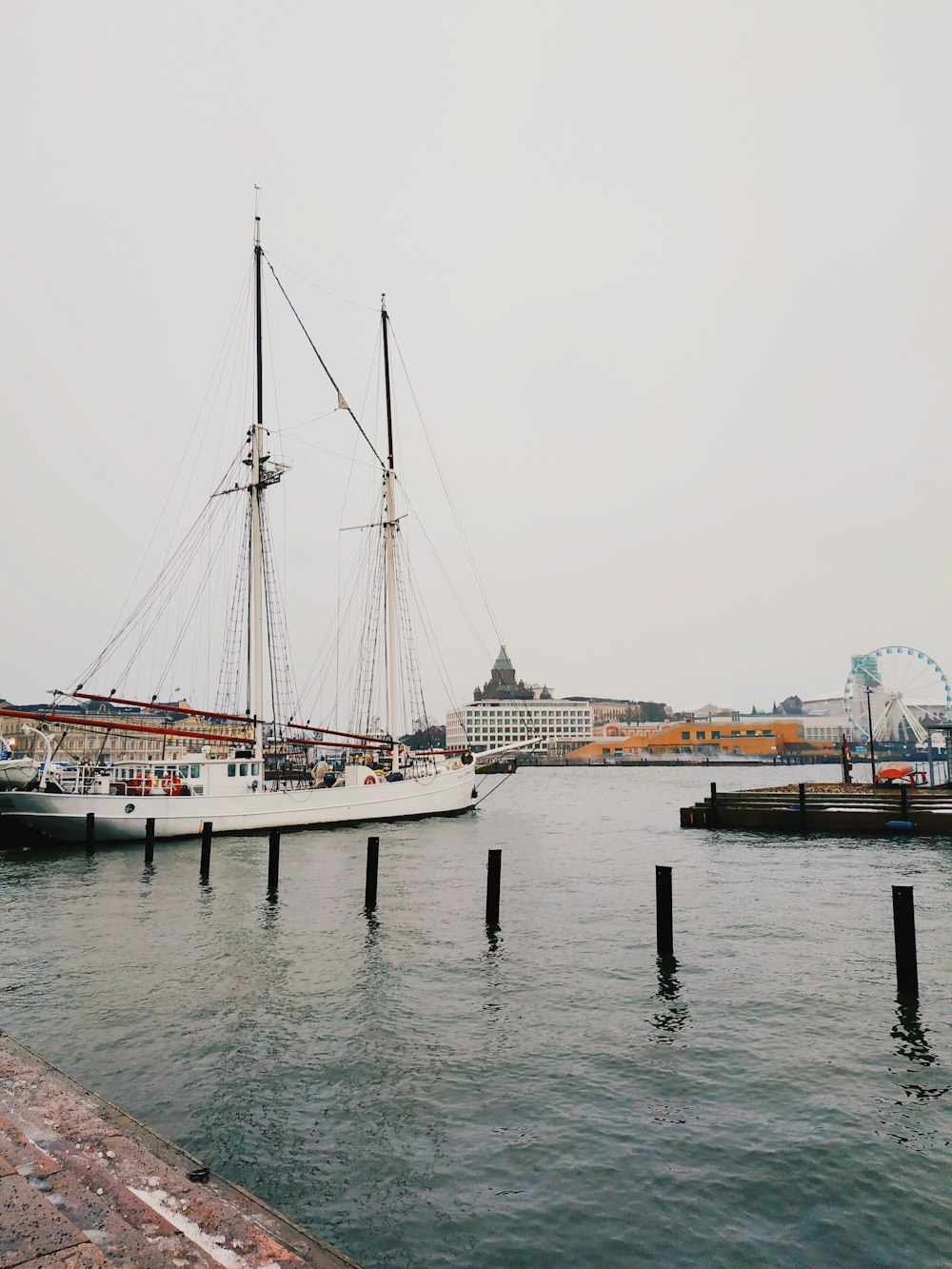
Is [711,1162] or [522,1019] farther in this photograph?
[522,1019]

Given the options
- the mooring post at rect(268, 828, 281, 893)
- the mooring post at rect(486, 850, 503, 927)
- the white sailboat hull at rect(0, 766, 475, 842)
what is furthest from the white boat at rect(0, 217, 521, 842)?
the mooring post at rect(486, 850, 503, 927)

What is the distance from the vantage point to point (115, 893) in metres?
25.1

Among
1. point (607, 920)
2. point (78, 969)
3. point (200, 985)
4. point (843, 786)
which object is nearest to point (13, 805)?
A: point (78, 969)

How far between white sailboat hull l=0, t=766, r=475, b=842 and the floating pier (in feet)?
82.7

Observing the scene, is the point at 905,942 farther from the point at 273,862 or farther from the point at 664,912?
the point at 273,862

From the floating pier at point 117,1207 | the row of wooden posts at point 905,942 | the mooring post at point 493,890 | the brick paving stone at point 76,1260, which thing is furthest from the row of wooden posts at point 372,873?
the brick paving stone at point 76,1260

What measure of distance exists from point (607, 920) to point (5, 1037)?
14842 millimetres

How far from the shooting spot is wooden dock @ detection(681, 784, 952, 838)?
37.1 m

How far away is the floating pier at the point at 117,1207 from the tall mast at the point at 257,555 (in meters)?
37.2

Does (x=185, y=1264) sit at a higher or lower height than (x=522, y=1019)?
higher

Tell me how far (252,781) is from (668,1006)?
32508mm

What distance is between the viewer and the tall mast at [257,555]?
43938 millimetres

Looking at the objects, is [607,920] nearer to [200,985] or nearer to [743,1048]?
[743,1048]

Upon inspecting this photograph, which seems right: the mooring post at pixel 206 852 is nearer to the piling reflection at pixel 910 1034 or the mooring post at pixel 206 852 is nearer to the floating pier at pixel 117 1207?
the floating pier at pixel 117 1207
